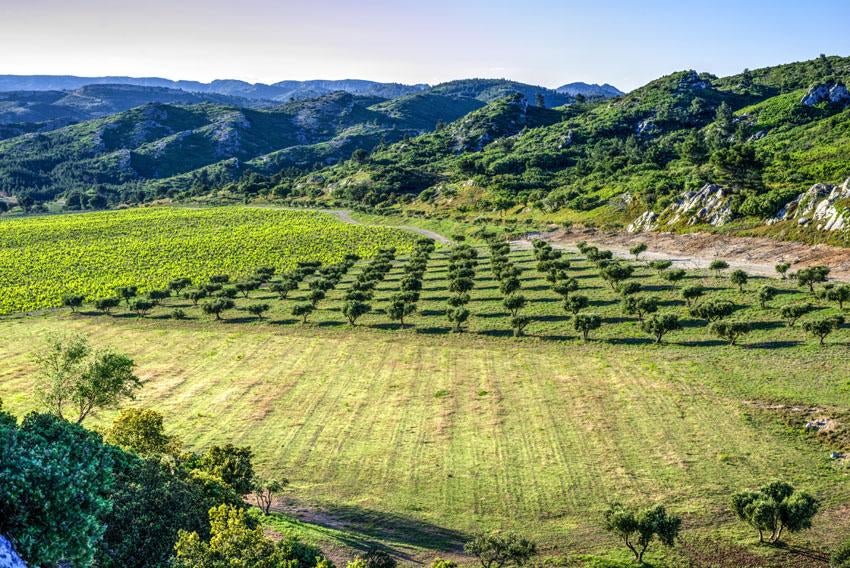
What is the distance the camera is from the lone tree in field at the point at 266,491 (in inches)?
1565

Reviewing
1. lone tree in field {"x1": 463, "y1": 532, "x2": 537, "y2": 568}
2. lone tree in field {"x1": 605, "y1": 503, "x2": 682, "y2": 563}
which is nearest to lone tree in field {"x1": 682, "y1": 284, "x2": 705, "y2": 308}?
lone tree in field {"x1": 605, "y1": 503, "x2": 682, "y2": 563}

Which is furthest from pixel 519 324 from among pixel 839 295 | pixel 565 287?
pixel 839 295

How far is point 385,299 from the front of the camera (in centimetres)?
10138

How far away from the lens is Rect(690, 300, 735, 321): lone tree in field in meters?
74.8

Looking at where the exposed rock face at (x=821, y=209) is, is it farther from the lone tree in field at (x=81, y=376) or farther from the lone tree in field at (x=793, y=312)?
the lone tree in field at (x=81, y=376)

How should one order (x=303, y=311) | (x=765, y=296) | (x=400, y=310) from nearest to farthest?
1. (x=765, y=296)
2. (x=400, y=310)
3. (x=303, y=311)

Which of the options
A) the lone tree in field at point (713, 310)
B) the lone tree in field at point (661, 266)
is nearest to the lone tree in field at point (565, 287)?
the lone tree in field at point (661, 266)

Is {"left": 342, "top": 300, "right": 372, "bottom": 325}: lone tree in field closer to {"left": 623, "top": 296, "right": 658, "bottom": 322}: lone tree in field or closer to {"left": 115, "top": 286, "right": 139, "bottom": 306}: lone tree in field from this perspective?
{"left": 623, "top": 296, "right": 658, "bottom": 322}: lone tree in field

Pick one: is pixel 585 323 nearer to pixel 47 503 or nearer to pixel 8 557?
pixel 47 503

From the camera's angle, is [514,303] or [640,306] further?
[514,303]

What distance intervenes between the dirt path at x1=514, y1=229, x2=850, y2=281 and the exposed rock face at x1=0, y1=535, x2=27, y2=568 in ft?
346

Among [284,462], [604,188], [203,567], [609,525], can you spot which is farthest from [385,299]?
[604,188]

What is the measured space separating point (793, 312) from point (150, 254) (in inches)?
5814

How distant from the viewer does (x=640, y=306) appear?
79.0 metres
